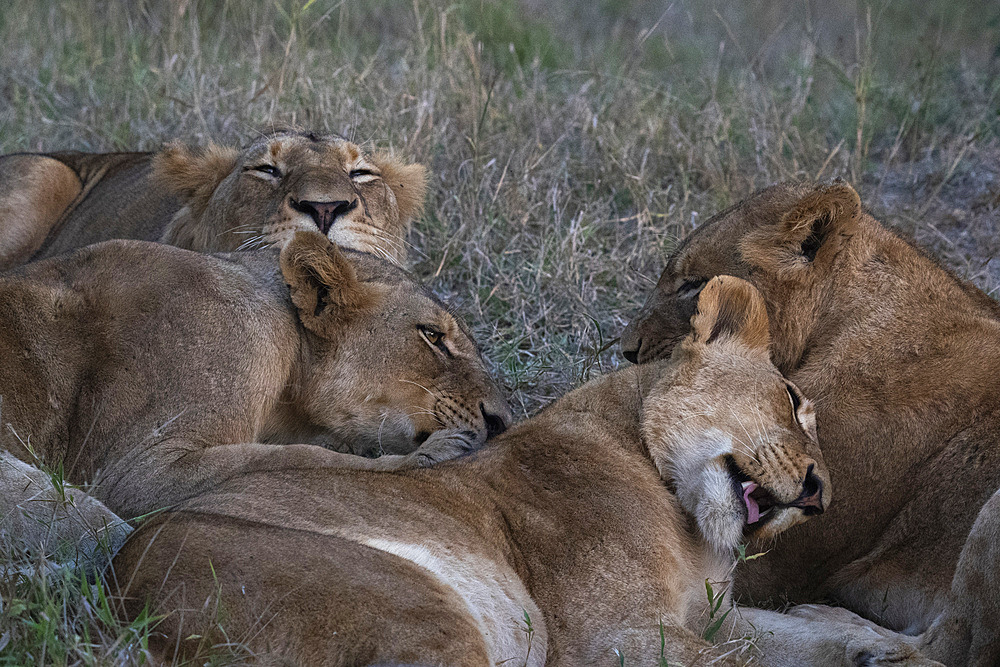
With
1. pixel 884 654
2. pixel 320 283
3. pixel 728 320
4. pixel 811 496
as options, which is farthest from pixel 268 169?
pixel 884 654

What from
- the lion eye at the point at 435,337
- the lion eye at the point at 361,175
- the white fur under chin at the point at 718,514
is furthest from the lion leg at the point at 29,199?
the white fur under chin at the point at 718,514

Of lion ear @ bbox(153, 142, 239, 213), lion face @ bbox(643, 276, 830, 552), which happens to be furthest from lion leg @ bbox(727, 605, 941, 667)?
lion ear @ bbox(153, 142, 239, 213)

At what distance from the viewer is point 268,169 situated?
4.87 metres

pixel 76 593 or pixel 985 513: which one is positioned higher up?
pixel 985 513

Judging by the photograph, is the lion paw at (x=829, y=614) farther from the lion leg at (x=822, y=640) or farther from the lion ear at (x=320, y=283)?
the lion ear at (x=320, y=283)

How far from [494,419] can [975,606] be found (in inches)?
60.3

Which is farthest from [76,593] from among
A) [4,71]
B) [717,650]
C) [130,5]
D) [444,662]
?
[130,5]

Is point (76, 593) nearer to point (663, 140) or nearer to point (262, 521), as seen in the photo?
point (262, 521)

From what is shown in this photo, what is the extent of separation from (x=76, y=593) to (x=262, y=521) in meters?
0.46

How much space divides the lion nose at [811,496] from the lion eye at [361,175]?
2.58m

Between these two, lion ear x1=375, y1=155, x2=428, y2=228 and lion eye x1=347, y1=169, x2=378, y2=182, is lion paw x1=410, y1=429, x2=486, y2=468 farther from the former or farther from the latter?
lion ear x1=375, y1=155, x2=428, y2=228

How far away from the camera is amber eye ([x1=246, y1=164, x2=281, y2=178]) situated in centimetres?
485

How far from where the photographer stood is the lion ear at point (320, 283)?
361 cm

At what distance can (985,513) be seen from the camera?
2828 mm
